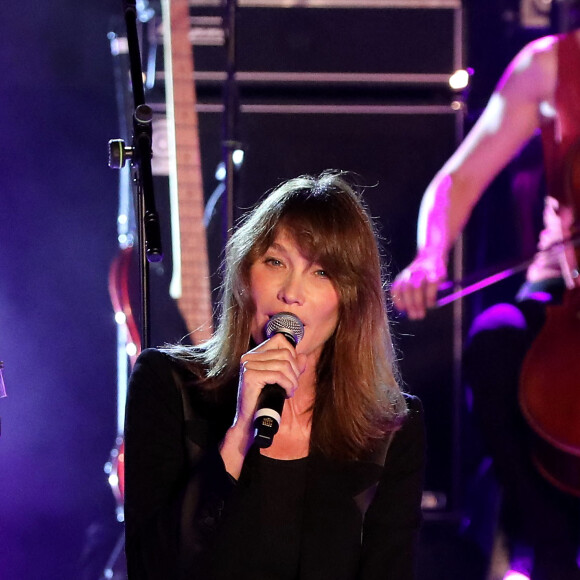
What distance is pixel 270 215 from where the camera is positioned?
1.78 m

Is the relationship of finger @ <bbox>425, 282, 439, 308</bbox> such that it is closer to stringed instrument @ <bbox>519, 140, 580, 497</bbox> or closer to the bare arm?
the bare arm

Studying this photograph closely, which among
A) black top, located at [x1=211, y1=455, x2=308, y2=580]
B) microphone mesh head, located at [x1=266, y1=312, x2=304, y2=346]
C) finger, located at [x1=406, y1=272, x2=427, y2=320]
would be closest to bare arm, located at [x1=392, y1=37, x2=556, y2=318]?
finger, located at [x1=406, y1=272, x2=427, y2=320]

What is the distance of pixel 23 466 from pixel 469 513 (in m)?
1.71

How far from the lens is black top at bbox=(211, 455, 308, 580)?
1.61 m

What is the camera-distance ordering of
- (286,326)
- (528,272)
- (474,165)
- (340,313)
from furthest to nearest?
(474,165)
(528,272)
(340,313)
(286,326)

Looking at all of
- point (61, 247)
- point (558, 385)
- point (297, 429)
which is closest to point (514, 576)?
point (558, 385)

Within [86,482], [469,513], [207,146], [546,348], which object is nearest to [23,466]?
[86,482]

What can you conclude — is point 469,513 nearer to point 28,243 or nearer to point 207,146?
point 207,146

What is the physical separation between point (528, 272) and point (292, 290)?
1.57 meters

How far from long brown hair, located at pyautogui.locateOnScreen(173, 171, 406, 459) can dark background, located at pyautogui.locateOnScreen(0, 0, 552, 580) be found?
53.9 inches

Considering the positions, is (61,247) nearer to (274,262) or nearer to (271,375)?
(274,262)

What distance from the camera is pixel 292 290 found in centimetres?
163

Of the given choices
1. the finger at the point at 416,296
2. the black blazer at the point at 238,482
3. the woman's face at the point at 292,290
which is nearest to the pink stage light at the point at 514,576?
the finger at the point at 416,296

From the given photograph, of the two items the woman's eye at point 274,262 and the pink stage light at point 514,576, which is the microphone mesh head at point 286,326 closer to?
the woman's eye at point 274,262
